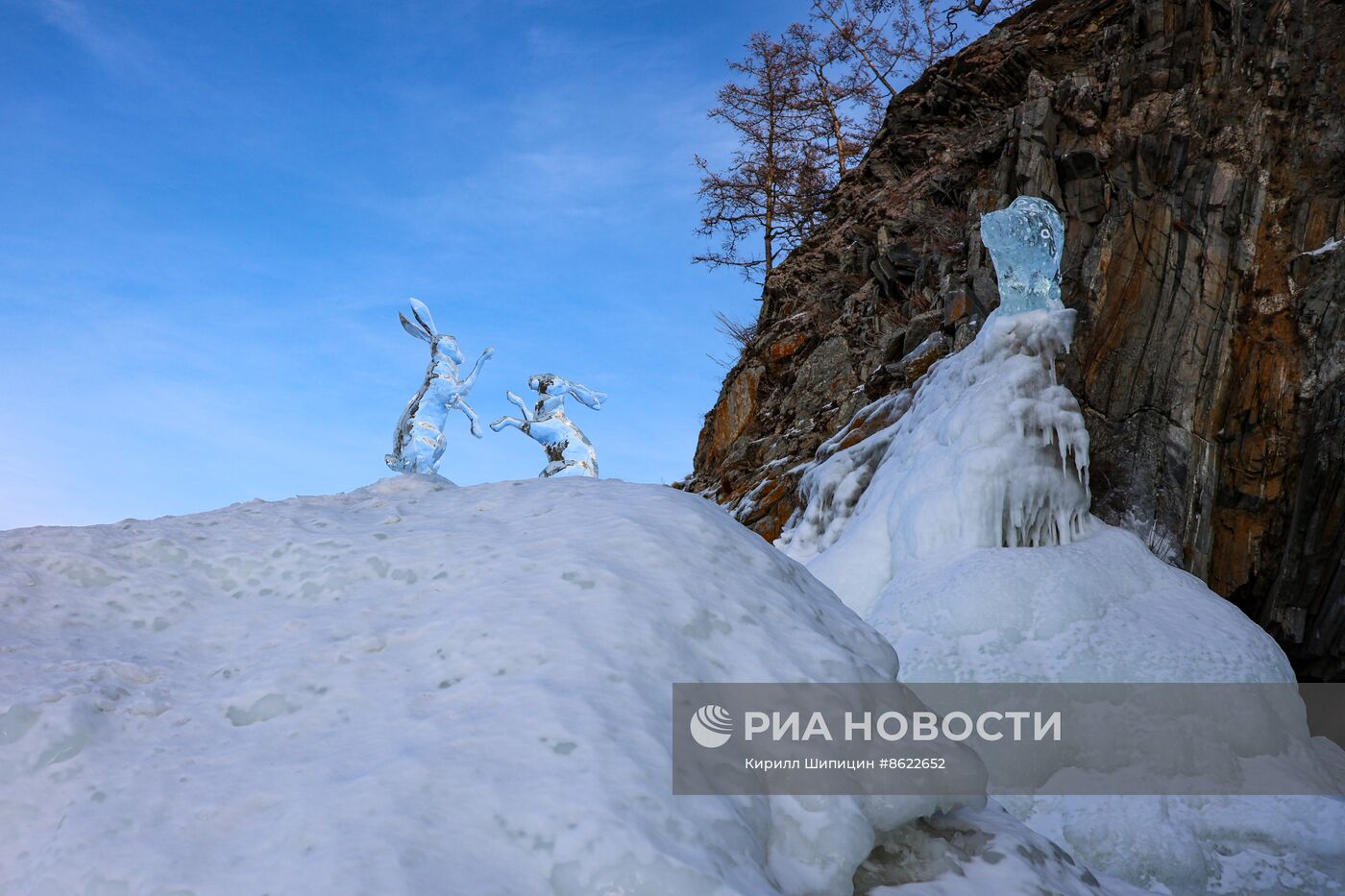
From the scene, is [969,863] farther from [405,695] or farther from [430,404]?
[430,404]

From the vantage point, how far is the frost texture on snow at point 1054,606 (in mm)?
5301

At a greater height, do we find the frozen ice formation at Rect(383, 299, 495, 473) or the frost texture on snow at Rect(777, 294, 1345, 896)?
the frozen ice formation at Rect(383, 299, 495, 473)

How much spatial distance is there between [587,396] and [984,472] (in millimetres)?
3260

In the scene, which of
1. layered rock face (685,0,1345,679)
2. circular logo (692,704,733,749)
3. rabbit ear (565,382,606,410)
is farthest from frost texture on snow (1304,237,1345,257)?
circular logo (692,704,733,749)

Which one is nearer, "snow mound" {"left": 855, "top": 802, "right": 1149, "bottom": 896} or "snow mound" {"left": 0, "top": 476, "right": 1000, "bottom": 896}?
"snow mound" {"left": 0, "top": 476, "right": 1000, "bottom": 896}

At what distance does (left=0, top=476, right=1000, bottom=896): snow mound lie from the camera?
1.84 meters

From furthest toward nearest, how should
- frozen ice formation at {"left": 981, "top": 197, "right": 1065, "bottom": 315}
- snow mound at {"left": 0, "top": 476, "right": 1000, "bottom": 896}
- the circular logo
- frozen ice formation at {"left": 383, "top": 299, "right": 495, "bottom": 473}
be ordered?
frozen ice formation at {"left": 981, "top": 197, "right": 1065, "bottom": 315} → frozen ice formation at {"left": 383, "top": 299, "right": 495, "bottom": 473} → the circular logo → snow mound at {"left": 0, "top": 476, "right": 1000, "bottom": 896}

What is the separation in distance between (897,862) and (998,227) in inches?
255

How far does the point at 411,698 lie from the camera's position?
2232mm

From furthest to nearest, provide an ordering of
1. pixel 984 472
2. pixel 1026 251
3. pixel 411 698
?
1. pixel 1026 251
2. pixel 984 472
3. pixel 411 698

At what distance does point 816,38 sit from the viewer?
1661cm

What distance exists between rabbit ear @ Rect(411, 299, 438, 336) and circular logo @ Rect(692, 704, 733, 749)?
5626 mm

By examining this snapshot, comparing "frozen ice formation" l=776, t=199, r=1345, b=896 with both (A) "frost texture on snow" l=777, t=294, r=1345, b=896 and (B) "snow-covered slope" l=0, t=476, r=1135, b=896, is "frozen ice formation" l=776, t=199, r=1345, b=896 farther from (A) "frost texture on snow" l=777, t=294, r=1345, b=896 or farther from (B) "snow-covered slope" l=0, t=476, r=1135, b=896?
(B) "snow-covered slope" l=0, t=476, r=1135, b=896

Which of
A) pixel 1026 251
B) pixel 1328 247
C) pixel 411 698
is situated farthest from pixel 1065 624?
pixel 411 698
